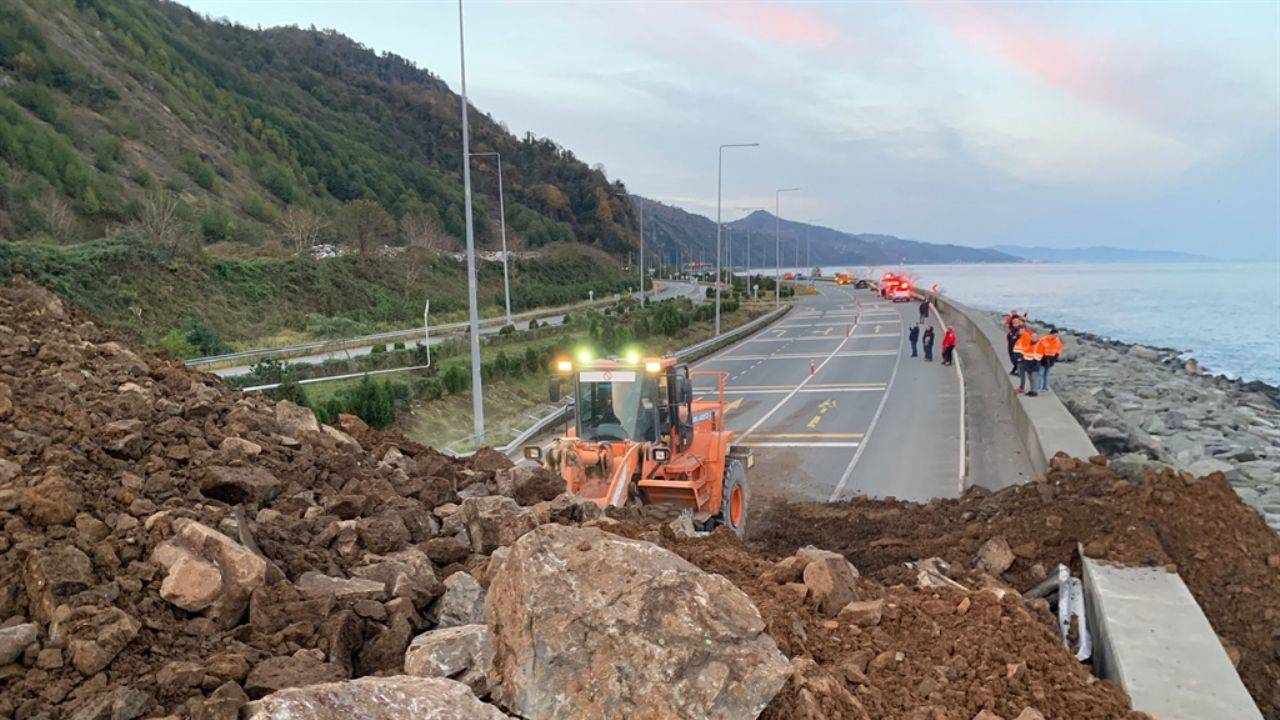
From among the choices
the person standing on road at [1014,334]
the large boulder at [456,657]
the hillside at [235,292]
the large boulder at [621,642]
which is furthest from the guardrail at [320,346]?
the person standing on road at [1014,334]

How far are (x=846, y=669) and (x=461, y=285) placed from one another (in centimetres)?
5555

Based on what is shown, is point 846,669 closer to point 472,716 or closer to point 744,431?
point 472,716

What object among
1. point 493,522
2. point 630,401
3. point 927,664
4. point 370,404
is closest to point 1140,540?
point 927,664

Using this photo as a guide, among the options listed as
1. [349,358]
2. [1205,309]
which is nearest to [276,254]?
[349,358]

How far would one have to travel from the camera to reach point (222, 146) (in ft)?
188

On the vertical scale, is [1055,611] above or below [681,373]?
below

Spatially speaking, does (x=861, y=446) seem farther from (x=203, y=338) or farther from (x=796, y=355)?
(x=203, y=338)

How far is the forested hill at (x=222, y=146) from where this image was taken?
39.1 metres

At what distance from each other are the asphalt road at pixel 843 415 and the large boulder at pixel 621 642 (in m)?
10.5

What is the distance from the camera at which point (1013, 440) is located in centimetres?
1825

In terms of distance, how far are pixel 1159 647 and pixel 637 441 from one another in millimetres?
5814

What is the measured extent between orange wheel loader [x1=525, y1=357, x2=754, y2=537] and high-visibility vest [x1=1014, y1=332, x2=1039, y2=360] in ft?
39.1

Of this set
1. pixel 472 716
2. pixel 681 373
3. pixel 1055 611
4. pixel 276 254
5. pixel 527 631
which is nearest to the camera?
pixel 472 716

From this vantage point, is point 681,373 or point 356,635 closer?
point 356,635
